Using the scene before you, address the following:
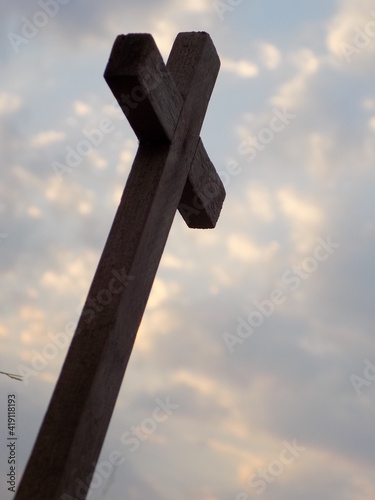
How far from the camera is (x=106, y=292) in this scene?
213 centimetres

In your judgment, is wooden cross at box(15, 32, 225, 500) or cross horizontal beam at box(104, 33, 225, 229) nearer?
wooden cross at box(15, 32, 225, 500)

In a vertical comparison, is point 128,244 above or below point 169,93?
below

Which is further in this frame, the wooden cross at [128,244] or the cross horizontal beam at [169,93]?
the cross horizontal beam at [169,93]

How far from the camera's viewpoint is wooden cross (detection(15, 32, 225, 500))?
1936 mm

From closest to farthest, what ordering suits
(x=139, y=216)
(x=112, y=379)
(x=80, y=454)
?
(x=80, y=454)
(x=112, y=379)
(x=139, y=216)

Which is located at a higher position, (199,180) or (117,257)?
(199,180)

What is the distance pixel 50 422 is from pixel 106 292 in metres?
0.41

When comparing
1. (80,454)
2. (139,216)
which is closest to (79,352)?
(80,454)

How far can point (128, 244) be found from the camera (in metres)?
2.19

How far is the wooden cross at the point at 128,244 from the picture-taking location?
1936mm

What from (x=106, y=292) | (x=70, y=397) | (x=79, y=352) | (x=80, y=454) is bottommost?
(x=80, y=454)

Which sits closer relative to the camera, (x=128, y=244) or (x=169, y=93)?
(x=128, y=244)

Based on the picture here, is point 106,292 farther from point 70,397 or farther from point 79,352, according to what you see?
point 70,397

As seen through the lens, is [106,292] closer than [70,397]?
No
